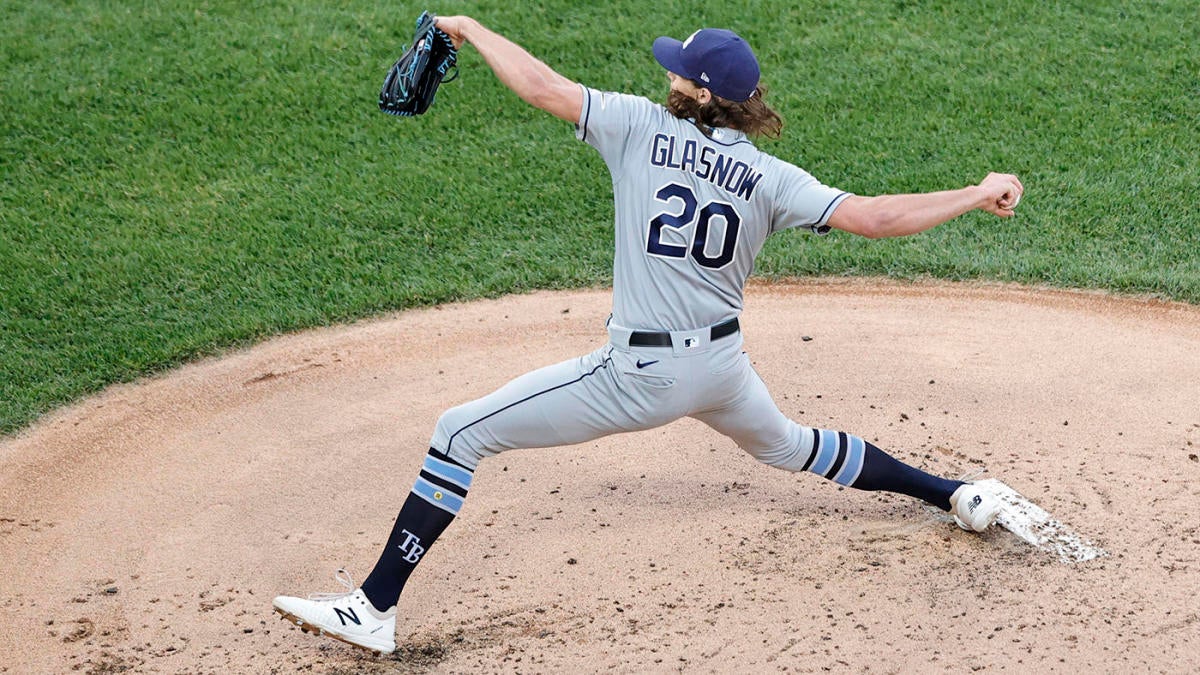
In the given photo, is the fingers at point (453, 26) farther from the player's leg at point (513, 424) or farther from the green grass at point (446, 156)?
the green grass at point (446, 156)

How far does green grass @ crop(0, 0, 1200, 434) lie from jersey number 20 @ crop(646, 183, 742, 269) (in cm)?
347

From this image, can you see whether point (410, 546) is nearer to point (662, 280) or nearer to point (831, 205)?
point (662, 280)

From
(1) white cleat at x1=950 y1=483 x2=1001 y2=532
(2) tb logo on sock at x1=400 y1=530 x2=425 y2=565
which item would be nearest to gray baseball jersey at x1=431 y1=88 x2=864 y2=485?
(2) tb logo on sock at x1=400 y1=530 x2=425 y2=565

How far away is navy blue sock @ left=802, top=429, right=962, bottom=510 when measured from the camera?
468 centimetres

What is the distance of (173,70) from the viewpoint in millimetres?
9586

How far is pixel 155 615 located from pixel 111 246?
3769mm

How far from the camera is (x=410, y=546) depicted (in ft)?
13.6

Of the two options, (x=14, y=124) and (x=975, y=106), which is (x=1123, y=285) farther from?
(x=14, y=124)

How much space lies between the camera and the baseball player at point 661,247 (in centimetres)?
394

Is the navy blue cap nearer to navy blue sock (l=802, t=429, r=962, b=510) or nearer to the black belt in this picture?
the black belt

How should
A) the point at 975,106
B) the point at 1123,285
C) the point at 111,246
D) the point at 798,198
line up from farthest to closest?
the point at 975,106 < the point at 111,246 < the point at 1123,285 < the point at 798,198

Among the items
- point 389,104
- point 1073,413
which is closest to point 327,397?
point 389,104

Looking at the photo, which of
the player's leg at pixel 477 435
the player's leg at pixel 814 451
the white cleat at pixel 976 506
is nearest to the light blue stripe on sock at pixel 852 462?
the player's leg at pixel 814 451

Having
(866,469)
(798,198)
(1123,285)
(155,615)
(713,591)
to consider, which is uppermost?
(798,198)
